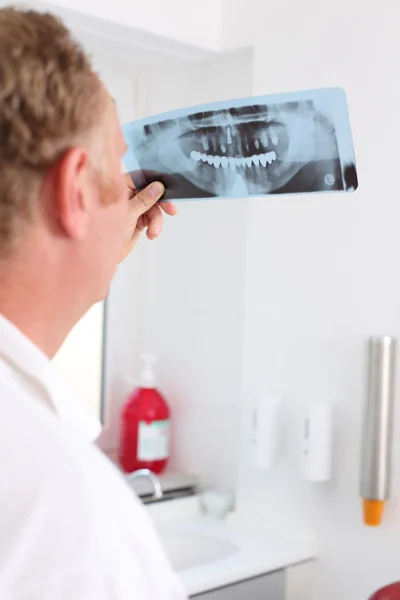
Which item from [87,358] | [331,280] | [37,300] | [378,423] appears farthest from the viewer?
[87,358]

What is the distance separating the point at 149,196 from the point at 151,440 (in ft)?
3.05

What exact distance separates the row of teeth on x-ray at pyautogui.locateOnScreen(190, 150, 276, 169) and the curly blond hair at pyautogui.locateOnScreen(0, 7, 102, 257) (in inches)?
16.9

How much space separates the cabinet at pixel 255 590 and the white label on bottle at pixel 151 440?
1.38 feet

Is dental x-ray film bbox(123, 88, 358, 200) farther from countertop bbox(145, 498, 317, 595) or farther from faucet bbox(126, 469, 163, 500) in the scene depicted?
faucet bbox(126, 469, 163, 500)

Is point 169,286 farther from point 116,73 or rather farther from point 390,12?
point 390,12

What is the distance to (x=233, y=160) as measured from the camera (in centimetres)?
101

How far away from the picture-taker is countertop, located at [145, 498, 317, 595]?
1434 mm

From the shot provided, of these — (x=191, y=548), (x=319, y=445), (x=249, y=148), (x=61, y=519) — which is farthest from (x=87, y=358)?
(x=61, y=519)

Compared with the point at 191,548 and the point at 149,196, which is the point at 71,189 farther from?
the point at 191,548

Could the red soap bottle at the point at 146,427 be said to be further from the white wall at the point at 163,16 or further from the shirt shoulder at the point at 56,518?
the shirt shoulder at the point at 56,518

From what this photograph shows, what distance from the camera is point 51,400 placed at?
0.55 m

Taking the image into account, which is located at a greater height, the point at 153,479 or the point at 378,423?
the point at 378,423

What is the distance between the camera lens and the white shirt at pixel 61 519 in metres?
0.47

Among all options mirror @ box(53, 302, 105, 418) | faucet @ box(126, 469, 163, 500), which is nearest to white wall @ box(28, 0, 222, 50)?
mirror @ box(53, 302, 105, 418)
